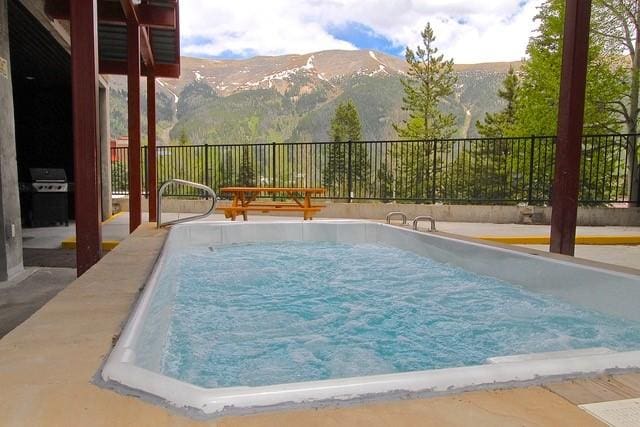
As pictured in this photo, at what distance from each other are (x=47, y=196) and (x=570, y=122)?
7022 millimetres

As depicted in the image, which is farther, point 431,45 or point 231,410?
point 431,45

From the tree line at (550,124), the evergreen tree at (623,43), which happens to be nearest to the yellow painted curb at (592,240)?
the tree line at (550,124)

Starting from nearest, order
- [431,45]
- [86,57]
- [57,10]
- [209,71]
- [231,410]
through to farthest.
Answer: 1. [231,410]
2. [86,57]
3. [57,10]
4. [431,45]
5. [209,71]

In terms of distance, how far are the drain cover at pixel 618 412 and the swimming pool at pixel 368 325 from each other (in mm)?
148

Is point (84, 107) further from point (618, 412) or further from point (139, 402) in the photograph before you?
point (618, 412)

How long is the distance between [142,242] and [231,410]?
→ 2834 mm

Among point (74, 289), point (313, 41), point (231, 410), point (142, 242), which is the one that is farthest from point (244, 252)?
point (313, 41)

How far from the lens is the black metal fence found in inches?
312

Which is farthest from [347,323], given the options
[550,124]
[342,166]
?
[550,124]

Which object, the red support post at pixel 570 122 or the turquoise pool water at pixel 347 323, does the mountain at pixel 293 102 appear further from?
the red support post at pixel 570 122

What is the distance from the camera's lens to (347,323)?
2.68 meters

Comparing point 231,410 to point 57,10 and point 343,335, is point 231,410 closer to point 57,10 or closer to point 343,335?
point 343,335

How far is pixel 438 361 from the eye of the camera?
2137 millimetres

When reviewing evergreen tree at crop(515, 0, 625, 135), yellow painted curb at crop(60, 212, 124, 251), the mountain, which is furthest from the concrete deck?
the mountain
